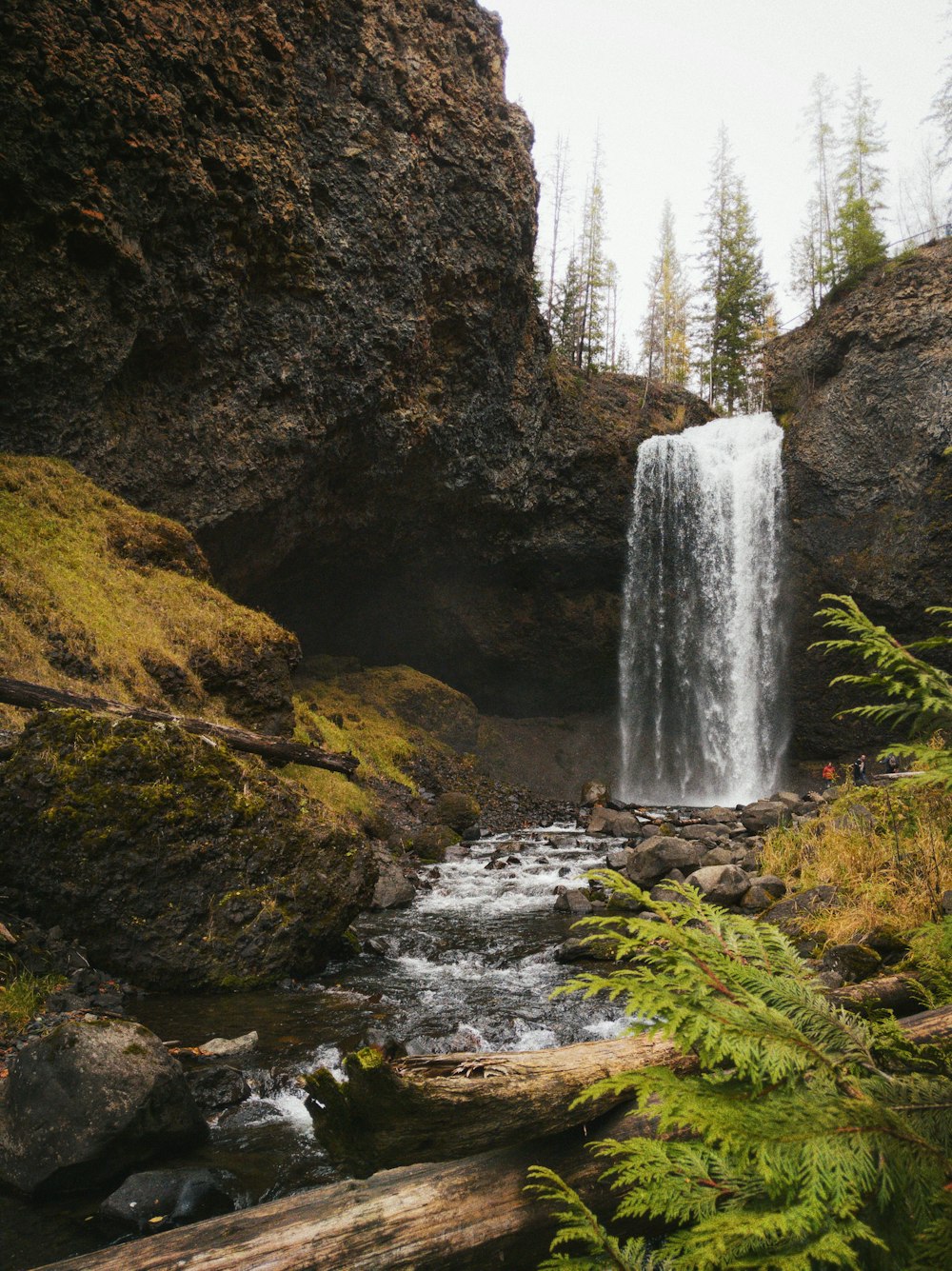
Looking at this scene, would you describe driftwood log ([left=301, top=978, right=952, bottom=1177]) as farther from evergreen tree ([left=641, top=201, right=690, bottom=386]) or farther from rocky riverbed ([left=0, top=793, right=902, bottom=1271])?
evergreen tree ([left=641, top=201, right=690, bottom=386])

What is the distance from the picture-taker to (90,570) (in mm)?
11398

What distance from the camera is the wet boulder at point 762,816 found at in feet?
47.9

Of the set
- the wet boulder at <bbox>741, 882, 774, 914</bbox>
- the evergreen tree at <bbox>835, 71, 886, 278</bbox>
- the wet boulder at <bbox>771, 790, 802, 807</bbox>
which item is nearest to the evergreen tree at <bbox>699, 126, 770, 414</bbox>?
the evergreen tree at <bbox>835, 71, 886, 278</bbox>

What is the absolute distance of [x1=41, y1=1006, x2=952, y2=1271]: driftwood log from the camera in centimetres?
190

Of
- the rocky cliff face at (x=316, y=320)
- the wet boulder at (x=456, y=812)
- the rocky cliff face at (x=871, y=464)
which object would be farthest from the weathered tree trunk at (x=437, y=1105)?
the rocky cliff face at (x=871, y=464)

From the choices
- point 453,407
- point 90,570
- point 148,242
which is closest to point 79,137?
point 148,242

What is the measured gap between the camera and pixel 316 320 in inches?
611

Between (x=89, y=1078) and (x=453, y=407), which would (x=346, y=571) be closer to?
(x=453, y=407)

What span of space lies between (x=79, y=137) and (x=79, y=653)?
27.8 ft

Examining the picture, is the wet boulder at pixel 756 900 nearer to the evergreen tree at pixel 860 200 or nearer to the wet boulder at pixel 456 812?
the wet boulder at pixel 456 812

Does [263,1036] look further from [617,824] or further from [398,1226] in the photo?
[617,824]

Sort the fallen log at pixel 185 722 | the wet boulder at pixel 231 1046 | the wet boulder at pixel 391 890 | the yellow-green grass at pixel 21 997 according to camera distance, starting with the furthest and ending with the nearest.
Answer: the wet boulder at pixel 391 890 → the fallen log at pixel 185 722 → the wet boulder at pixel 231 1046 → the yellow-green grass at pixel 21 997

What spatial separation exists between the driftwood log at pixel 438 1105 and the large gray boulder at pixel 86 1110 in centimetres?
195

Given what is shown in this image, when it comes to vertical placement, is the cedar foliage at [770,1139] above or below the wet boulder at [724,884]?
above
